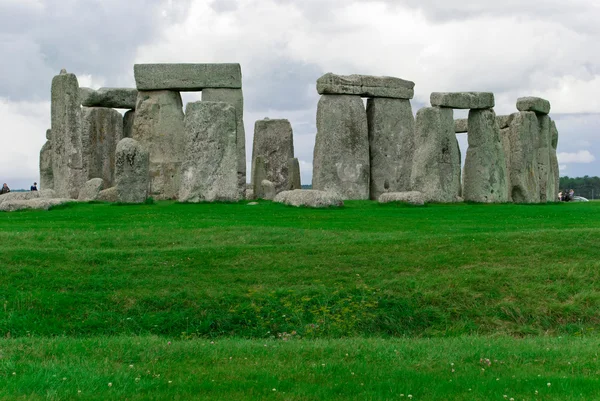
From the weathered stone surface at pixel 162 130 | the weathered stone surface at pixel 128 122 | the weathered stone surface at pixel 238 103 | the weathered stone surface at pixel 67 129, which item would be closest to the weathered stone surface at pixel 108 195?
the weathered stone surface at pixel 67 129

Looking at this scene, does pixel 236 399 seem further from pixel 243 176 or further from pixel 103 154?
pixel 103 154

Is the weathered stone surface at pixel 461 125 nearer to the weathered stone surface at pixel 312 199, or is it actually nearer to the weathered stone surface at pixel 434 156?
the weathered stone surface at pixel 434 156

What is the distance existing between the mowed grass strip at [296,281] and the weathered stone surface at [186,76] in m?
13.0

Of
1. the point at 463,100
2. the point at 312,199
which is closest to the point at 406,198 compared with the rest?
the point at 312,199

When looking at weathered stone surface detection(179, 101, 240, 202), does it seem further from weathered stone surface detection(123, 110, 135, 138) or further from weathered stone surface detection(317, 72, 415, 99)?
weathered stone surface detection(123, 110, 135, 138)

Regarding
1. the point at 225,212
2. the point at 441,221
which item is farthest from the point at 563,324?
the point at 225,212

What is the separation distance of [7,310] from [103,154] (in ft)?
75.6

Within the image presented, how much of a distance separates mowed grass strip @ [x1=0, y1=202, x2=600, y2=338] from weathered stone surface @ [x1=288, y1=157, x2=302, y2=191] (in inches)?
578

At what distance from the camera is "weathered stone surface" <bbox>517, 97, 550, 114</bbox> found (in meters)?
32.5

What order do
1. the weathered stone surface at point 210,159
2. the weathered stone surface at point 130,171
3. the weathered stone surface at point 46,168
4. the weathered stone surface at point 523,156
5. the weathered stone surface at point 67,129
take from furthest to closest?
the weathered stone surface at point 46,168 → the weathered stone surface at point 523,156 → the weathered stone surface at point 67,129 → the weathered stone surface at point 210,159 → the weathered stone surface at point 130,171

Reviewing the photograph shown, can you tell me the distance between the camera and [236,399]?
8.53 meters

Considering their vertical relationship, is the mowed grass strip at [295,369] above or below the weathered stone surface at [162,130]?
below

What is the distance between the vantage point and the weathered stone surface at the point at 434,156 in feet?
94.3

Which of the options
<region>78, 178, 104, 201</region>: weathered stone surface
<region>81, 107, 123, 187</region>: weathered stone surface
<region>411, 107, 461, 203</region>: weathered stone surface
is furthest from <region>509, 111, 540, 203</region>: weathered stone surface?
<region>81, 107, 123, 187</region>: weathered stone surface
